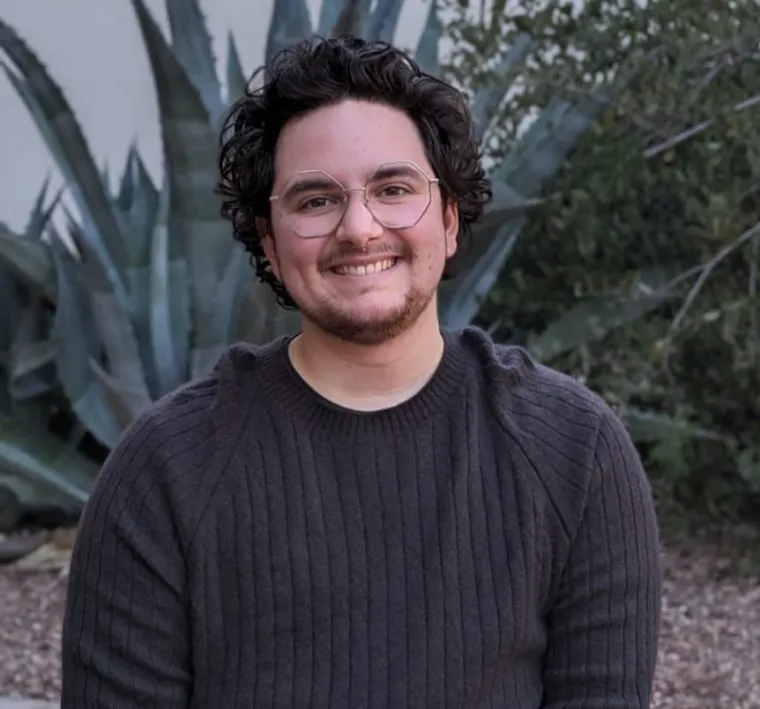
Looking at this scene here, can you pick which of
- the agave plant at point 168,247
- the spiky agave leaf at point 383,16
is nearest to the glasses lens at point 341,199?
the agave plant at point 168,247

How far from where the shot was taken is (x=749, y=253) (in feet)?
11.9

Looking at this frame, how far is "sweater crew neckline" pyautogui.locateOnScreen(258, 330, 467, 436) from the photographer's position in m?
1.77

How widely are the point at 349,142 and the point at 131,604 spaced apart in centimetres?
69

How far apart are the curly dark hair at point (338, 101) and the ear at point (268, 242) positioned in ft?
0.05

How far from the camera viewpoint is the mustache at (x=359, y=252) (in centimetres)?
167

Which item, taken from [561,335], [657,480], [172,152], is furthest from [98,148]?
[657,480]

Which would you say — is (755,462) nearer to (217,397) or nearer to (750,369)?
(750,369)

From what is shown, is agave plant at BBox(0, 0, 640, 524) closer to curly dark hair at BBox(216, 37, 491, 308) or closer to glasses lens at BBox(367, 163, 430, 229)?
curly dark hair at BBox(216, 37, 491, 308)

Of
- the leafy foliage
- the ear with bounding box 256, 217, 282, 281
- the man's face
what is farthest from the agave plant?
the man's face

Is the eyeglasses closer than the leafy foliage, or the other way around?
the eyeglasses

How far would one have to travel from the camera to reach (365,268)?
1.68m

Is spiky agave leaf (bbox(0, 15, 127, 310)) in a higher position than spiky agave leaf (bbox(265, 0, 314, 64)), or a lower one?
lower

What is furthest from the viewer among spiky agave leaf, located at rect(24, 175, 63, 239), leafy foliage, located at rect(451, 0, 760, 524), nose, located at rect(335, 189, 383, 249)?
spiky agave leaf, located at rect(24, 175, 63, 239)

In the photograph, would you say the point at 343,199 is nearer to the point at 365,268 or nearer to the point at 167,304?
the point at 365,268
